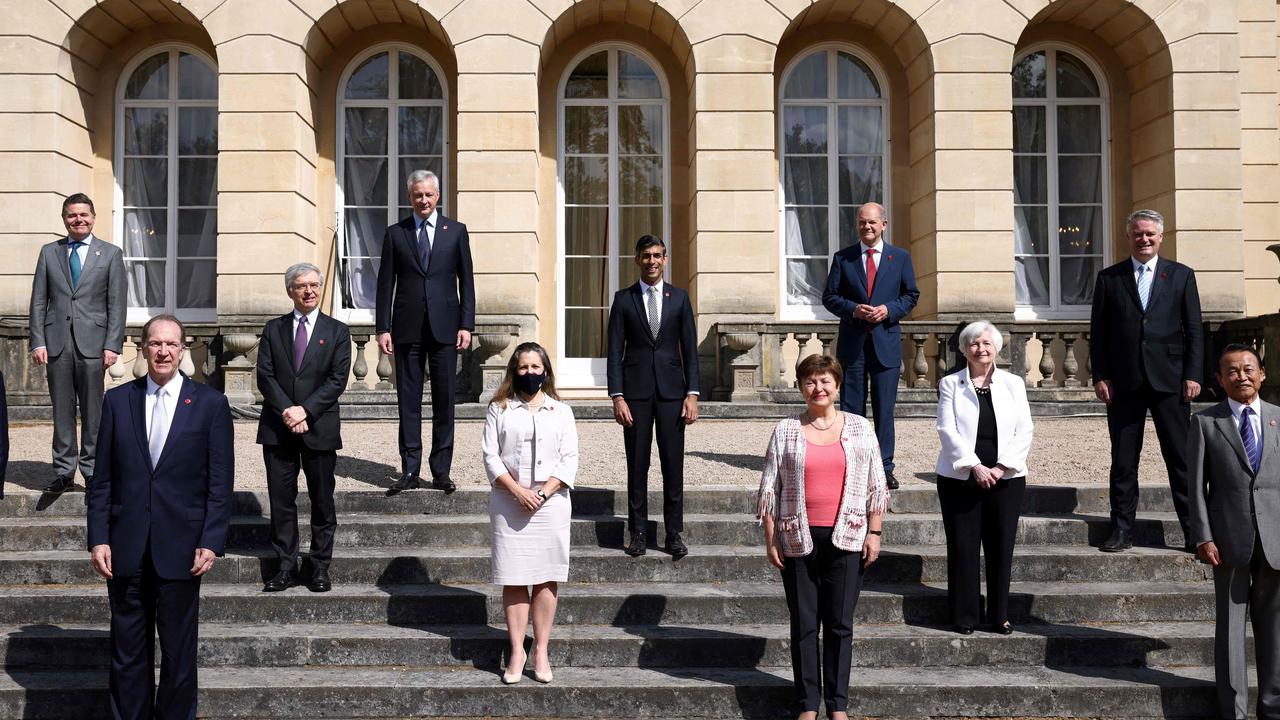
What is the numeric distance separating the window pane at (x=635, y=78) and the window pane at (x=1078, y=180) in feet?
18.9

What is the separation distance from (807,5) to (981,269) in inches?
158

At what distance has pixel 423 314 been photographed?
7320mm

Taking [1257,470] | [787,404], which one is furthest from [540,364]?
[787,404]

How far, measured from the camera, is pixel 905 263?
7.59m

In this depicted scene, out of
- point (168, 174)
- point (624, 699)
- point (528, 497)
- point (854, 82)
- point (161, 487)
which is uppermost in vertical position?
point (854, 82)

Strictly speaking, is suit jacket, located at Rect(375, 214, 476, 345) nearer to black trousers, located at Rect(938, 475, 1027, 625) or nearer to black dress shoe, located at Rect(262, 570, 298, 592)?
black dress shoe, located at Rect(262, 570, 298, 592)

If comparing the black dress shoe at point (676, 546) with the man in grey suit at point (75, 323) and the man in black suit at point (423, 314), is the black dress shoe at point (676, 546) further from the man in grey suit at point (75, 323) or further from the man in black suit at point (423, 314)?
the man in grey suit at point (75, 323)

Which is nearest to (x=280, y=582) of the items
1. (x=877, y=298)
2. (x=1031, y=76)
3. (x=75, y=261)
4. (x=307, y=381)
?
(x=307, y=381)

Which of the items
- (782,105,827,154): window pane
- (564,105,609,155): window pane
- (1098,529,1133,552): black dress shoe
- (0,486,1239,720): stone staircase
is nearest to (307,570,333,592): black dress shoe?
(0,486,1239,720): stone staircase

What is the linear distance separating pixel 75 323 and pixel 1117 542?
6.97 m

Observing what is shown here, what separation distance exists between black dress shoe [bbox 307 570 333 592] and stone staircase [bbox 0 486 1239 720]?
0.11 metres

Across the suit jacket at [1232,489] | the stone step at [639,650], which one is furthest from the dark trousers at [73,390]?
the suit jacket at [1232,489]

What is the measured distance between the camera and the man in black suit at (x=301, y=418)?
19.6ft

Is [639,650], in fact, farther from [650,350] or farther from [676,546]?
[650,350]
